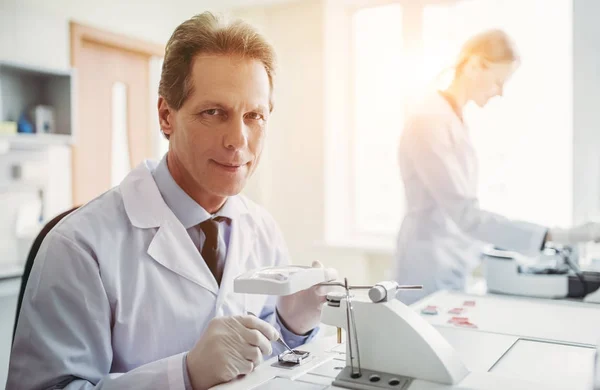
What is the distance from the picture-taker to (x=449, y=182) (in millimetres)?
1912

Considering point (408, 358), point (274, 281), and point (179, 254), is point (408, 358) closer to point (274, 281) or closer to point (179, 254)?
point (274, 281)

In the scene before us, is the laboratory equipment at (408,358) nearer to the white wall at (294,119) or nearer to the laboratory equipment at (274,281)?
the laboratory equipment at (274,281)

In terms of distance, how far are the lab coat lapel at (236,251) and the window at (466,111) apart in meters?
1.16

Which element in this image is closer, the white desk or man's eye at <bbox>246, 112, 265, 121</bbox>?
the white desk

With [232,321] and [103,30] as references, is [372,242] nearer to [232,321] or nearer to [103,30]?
[103,30]

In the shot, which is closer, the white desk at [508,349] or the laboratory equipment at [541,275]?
the white desk at [508,349]

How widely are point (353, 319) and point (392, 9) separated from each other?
289cm

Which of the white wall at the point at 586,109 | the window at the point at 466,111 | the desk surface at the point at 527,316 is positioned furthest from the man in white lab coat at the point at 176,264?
the white wall at the point at 586,109

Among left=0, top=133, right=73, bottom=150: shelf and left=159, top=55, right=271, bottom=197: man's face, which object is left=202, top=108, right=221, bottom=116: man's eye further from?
left=0, top=133, right=73, bottom=150: shelf

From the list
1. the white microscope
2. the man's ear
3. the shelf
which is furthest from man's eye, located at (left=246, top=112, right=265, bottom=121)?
→ the shelf

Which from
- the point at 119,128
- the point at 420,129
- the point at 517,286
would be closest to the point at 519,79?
the point at 420,129

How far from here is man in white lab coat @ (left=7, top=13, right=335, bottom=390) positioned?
0.91m

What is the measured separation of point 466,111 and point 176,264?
1845mm

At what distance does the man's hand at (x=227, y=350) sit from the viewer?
0.86m
